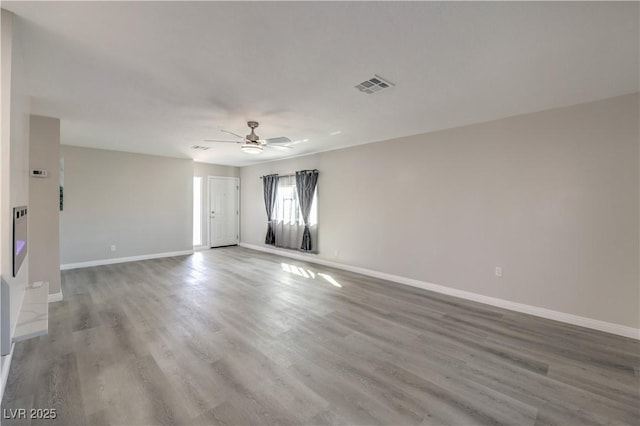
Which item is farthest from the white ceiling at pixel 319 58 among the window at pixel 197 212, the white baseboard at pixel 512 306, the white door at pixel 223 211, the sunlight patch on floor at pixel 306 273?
the white door at pixel 223 211

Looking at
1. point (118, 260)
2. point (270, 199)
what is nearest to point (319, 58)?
point (270, 199)

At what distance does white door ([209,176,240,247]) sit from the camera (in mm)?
8000

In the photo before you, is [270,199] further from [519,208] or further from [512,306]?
[512,306]

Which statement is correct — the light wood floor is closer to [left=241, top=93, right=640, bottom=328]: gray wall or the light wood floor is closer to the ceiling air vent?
[left=241, top=93, right=640, bottom=328]: gray wall

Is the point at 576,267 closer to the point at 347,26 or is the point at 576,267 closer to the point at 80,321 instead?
the point at 347,26

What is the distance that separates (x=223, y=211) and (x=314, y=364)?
6.80 metres

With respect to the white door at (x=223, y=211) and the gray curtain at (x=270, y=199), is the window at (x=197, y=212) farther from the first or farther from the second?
the gray curtain at (x=270, y=199)

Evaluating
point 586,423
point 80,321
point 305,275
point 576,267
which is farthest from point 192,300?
point 576,267

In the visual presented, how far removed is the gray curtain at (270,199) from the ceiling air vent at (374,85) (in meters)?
4.65

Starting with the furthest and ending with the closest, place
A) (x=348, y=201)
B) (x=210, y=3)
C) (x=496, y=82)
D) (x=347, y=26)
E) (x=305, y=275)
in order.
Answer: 1. (x=348, y=201)
2. (x=305, y=275)
3. (x=496, y=82)
4. (x=347, y=26)
5. (x=210, y=3)

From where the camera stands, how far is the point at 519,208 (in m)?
3.51

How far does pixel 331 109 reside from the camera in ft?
10.9

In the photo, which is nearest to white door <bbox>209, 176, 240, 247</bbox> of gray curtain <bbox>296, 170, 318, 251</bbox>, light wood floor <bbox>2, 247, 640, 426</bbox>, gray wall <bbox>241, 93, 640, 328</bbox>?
gray curtain <bbox>296, 170, 318, 251</bbox>

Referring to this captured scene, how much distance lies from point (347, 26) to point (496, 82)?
1741 mm
